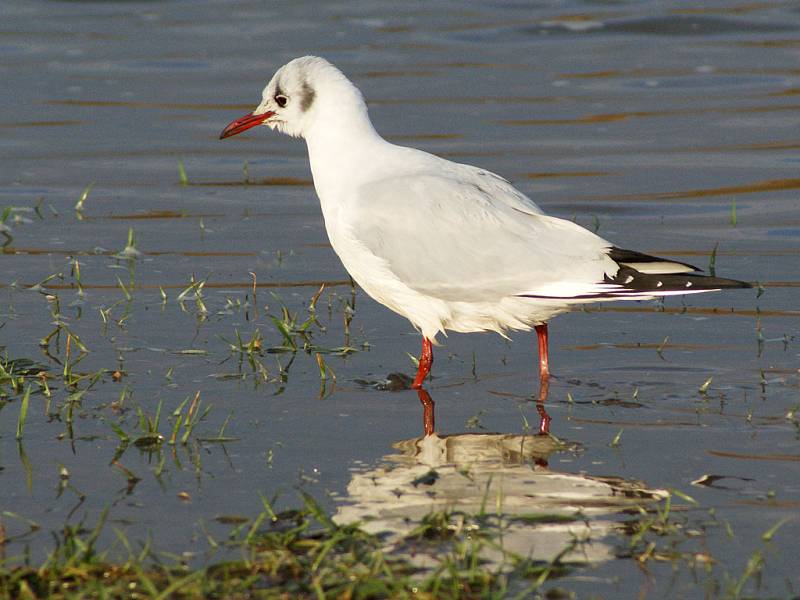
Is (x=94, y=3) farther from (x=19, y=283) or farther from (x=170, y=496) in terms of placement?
(x=170, y=496)

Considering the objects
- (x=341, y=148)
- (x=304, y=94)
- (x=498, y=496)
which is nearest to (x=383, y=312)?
(x=341, y=148)

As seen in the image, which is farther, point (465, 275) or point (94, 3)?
point (94, 3)

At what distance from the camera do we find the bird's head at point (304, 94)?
7723mm

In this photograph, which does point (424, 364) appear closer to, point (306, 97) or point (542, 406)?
point (542, 406)

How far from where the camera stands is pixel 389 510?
17.2ft

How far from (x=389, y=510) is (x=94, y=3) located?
16.3 m

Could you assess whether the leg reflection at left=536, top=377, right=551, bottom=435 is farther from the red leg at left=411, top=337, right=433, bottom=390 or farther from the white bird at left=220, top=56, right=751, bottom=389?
the red leg at left=411, top=337, right=433, bottom=390

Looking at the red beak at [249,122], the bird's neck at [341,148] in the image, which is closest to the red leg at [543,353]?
the bird's neck at [341,148]

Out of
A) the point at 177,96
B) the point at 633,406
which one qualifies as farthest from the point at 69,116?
the point at 633,406

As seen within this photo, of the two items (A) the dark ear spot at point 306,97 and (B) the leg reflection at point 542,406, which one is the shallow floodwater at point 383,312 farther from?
(A) the dark ear spot at point 306,97

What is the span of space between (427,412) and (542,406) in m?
0.52

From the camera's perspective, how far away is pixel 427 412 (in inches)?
263

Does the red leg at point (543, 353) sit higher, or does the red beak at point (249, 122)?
the red beak at point (249, 122)

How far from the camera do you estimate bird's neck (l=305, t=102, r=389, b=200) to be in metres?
7.39
